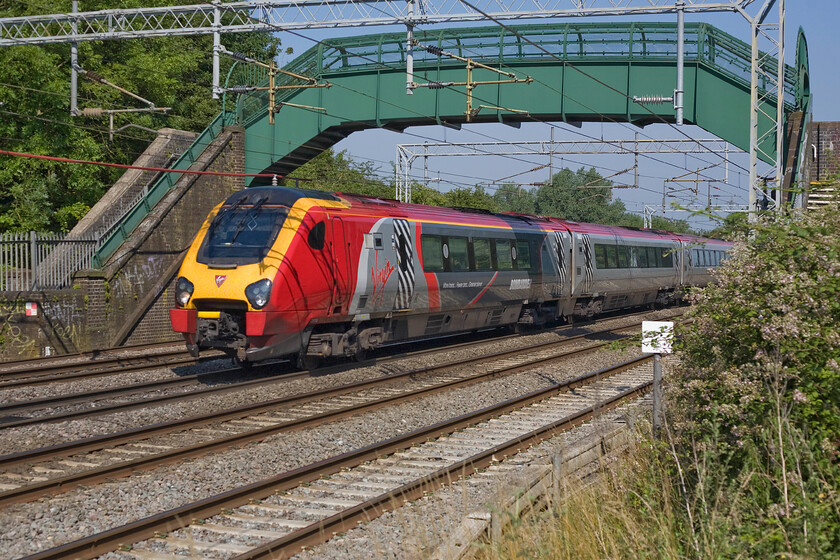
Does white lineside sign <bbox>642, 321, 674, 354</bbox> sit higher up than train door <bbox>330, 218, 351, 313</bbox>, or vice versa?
train door <bbox>330, 218, 351, 313</bbox>

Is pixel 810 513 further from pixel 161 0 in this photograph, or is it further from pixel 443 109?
pixel 161 0

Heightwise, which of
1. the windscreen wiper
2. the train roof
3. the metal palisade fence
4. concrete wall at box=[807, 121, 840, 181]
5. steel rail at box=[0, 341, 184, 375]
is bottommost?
steel rail at box=[0, 341, 184, 375]

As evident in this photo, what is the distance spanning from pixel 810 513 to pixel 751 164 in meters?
17.6

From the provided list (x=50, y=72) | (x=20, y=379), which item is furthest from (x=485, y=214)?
(x=50, y=72)

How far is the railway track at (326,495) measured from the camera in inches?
256

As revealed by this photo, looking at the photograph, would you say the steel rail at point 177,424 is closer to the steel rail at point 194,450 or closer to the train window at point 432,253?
the steel rail at point 194,450

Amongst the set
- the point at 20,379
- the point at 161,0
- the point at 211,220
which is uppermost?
the point at 161,0

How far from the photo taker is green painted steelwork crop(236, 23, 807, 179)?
23.5 meters

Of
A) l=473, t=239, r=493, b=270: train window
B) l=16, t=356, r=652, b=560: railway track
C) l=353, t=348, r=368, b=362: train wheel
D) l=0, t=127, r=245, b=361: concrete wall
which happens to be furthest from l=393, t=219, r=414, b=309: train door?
l=0, t=127, r=245, b=361: concrete wall

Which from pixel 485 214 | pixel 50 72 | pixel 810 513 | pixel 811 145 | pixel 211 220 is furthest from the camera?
pixel 50 72

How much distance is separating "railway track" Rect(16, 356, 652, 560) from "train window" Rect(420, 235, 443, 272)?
19.6 feet

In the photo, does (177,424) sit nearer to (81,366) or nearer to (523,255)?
(81,366)

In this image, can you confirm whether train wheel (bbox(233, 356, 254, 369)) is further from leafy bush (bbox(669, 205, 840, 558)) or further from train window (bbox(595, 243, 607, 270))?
train window (bbox(595, 243, 607, 270))

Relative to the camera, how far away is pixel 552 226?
24.0 m
